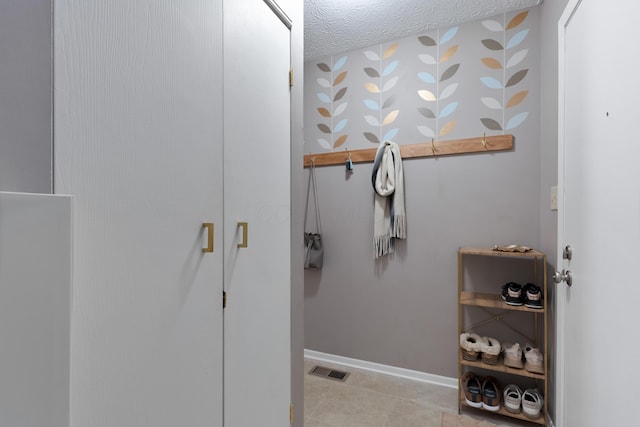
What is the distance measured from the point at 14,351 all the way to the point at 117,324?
19 cm

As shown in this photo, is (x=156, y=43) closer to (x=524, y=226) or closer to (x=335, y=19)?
(x=335, y=19)

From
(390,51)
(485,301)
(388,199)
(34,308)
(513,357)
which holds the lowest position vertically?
(513,357)

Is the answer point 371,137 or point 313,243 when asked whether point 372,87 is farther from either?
point 313,243

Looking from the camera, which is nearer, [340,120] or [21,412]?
[21,412]

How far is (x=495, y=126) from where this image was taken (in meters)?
2.10

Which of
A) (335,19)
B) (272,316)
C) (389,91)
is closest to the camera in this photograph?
(272,316)

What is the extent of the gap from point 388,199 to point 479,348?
1160 mm

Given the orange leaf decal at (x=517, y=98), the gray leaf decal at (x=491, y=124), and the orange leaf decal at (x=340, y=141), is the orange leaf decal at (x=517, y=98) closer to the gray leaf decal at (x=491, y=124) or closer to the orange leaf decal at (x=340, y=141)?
the gray leaf decal at (x=491, y=124)

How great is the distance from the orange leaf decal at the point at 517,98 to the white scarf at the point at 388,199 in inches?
31.0

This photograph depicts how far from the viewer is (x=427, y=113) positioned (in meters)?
2.28

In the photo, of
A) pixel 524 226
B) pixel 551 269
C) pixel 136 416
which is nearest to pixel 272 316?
pixel 136 416

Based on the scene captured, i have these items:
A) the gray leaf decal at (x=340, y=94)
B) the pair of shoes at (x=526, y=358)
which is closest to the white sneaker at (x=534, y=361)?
the pair of shoes at (x=526, y=358)

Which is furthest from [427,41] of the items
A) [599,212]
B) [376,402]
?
[376,402]

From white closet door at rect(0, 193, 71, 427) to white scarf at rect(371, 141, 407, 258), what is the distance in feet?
6.62
